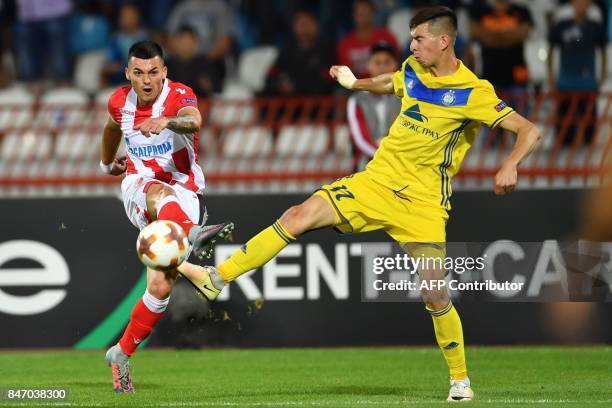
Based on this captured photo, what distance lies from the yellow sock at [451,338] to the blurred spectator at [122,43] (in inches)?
324

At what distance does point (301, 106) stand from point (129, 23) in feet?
12.1

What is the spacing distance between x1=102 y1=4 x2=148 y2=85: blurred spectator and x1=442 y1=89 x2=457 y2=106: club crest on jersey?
798 centimetres

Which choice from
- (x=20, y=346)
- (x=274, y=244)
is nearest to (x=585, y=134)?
(x=274, y=244)

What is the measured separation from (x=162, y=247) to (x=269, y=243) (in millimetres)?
674

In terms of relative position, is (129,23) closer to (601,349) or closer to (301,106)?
(301,106)

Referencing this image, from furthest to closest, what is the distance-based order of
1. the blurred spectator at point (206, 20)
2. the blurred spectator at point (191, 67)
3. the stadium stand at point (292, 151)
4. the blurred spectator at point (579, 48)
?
the blurred spectator at point (206, 20), the blurred spectator at point (191, 67), the blurred spectator at point (579, 48), the stadium stand at point (292, 151)

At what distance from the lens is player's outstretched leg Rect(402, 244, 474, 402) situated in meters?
8.17

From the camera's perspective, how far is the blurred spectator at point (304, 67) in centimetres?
1435

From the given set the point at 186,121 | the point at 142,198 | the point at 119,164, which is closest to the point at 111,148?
the point at 119,164

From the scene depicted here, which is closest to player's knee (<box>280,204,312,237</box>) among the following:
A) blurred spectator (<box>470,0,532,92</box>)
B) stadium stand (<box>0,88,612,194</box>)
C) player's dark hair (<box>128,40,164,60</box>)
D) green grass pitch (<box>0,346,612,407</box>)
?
green grass pitch (<box>0,346,612,407</box>)

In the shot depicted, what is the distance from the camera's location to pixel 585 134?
11.9m

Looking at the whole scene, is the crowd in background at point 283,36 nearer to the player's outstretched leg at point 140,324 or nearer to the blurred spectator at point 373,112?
the blurred spectator at point 373,112

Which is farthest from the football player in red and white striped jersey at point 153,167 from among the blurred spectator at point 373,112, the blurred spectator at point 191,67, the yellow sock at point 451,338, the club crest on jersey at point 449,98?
the blurred spectator at point 191,67

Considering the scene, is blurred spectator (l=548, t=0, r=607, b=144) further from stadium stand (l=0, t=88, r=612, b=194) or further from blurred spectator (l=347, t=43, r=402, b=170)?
blurred spectator (l=347, t=43, r=402, b=170)
